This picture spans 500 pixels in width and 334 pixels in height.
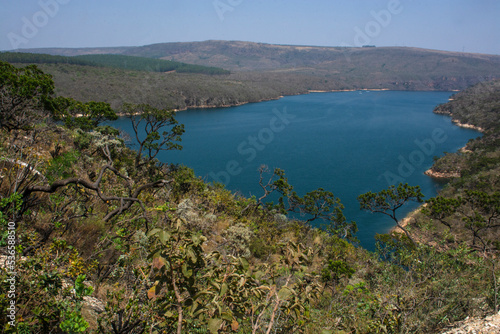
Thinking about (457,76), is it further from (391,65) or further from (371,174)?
(371,174)

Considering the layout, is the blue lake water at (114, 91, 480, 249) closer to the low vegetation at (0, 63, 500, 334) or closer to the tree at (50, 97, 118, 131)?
the tree at (50, 97, 118, 131)

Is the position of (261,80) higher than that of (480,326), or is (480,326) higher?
(261,80)

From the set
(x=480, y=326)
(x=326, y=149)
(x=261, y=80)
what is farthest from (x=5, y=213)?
(x=261, y=80)

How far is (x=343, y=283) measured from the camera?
7.34m

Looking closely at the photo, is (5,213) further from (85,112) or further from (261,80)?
(261,80)

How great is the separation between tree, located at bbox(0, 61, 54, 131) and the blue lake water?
37.4 feet

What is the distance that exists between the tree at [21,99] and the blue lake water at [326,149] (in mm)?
11403

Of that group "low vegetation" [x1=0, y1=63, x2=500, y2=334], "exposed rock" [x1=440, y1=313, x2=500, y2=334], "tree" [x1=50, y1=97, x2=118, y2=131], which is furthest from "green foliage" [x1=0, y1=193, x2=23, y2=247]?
"tree" [x1=50, y1=97, x2=118, y2=131]

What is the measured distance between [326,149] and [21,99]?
34100mm

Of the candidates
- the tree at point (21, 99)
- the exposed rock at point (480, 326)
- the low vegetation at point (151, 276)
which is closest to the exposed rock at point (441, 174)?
the low vegetation at point (151, 276)

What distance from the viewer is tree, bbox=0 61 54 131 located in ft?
24.9

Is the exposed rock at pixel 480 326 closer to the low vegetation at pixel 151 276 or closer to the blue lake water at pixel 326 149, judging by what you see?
the low vegetation at pixel 151 276

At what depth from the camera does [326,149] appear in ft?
128

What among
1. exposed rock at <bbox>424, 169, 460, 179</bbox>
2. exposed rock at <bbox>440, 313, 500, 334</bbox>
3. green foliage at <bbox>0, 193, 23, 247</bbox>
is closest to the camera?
green foliage at <bbox>0, 193, 23, 247</bbox>
